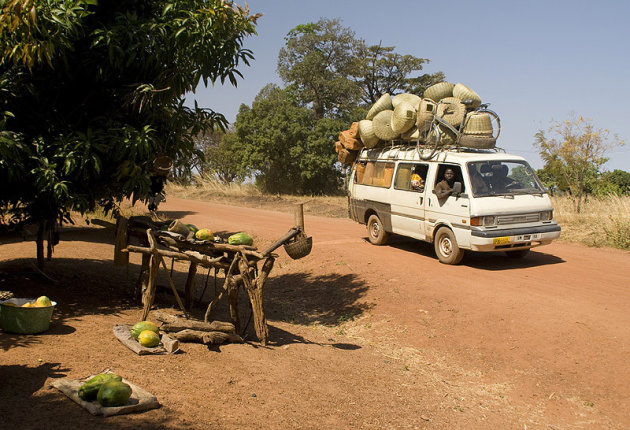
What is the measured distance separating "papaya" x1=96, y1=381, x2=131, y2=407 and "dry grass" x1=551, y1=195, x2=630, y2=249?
1227 centimetres

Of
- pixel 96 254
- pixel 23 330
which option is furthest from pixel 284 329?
pixel 96 254

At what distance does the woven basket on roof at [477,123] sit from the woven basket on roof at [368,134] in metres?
2.51

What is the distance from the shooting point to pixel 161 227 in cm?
845

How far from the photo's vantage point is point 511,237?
10.5 m

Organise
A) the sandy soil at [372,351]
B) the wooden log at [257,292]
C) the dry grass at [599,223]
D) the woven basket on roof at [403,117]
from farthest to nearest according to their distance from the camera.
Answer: the dry grass at [599,223] → the woven basket on roof at [403,117] → the wooden log at [257,292] → the sandy soil at [372,351]

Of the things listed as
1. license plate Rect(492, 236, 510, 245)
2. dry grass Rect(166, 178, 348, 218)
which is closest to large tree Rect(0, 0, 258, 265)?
license plate Rect(492, 236, 510, 245)

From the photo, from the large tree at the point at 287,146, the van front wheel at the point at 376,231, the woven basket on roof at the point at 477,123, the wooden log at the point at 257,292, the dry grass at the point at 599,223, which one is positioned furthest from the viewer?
the large tree at the point at 287,146

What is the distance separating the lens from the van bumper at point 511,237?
33.9 feet

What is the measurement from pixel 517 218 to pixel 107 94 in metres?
7.43

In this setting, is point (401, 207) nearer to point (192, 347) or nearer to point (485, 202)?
point (485, 202)

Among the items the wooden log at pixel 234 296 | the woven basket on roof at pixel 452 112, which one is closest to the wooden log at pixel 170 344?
the wooden log at pixel 234 296

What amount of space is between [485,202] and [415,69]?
1085 inches

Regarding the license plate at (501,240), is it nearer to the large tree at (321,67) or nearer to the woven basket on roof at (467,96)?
the woven basket on roof at (467,96)

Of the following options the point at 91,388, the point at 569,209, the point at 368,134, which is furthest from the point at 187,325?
the point at 569,209
